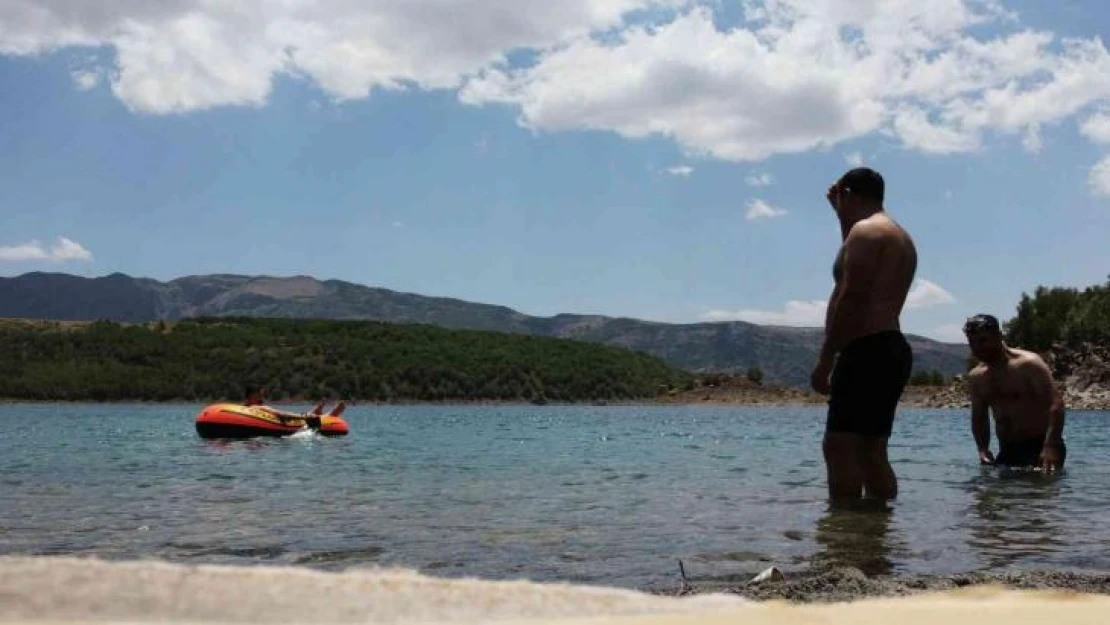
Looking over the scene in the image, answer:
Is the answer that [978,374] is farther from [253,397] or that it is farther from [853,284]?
[253,397]

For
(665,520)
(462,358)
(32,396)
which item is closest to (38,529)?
(665,520)

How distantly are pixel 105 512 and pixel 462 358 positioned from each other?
145 metres

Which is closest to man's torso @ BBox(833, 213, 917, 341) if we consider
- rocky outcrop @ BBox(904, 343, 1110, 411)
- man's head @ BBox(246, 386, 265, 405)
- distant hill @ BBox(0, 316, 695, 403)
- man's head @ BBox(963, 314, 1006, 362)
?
man's head @ BBox(963, 314, 1006, 362)

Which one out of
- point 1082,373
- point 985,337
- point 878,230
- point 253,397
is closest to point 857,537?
point 878,230

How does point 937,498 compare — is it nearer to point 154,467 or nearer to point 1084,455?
point 1084,455

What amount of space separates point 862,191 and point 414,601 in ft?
15.4

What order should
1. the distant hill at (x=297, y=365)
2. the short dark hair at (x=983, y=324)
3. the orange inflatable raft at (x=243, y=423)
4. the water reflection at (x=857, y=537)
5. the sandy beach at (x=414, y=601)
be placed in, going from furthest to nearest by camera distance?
the distant hill at (x=297, y=365) → the orange inflatable raft at (x=243, y=423) → the short dark hair at (x=983, y=324) → the water reflection at (x=857, y=537) → the sandy beach at (x=414, y=601)

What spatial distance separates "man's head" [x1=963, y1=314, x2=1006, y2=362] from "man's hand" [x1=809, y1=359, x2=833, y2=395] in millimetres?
4791

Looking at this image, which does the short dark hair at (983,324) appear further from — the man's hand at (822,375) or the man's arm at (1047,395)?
the man's hand at (822,375)

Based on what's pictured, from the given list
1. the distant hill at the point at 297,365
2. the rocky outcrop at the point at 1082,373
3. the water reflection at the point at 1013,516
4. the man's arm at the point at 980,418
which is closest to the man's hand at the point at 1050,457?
the water reflection at the point at 1013,516

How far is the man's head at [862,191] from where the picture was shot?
688 cm

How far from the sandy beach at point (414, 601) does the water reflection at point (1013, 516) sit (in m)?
2.41

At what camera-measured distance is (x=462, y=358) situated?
154125 mm

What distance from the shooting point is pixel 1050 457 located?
36.4 feet
